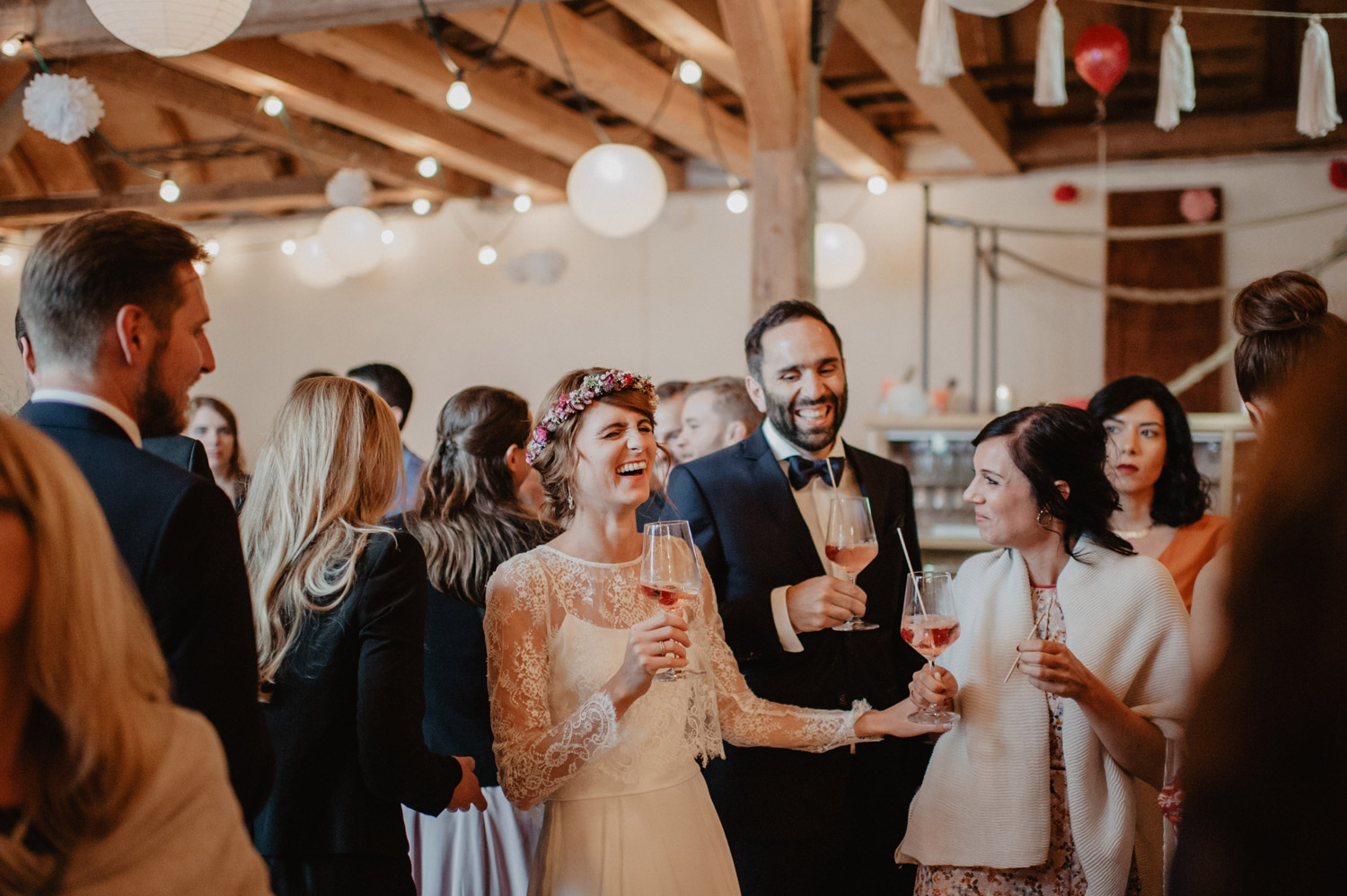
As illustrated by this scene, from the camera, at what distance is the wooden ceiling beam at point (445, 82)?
5.21 meters

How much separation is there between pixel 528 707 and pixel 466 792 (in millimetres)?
267

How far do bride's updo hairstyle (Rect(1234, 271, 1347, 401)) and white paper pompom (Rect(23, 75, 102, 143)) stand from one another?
4.14 m

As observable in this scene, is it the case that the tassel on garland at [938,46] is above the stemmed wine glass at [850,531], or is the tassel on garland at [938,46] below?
above

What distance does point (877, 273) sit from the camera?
303 inches

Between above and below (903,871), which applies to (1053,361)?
above

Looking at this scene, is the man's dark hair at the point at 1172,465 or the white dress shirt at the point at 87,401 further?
the man's dark hair at the point at 1172,465

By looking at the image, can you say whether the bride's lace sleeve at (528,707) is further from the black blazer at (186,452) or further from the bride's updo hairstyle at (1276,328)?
the bride's updo hairstyle at (1276,328)

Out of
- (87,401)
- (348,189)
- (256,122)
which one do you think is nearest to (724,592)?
(87,401)

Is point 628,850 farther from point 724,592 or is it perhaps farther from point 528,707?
point 724,592

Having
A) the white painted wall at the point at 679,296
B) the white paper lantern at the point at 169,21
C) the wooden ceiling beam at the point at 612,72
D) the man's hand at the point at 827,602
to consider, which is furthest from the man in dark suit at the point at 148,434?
the white painted wall at the point at 679,296

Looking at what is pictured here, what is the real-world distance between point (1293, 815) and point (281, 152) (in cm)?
894

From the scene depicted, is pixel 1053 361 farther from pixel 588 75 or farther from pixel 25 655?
pixel 25 655

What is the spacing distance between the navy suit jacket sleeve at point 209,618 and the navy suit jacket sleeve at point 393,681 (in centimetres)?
36

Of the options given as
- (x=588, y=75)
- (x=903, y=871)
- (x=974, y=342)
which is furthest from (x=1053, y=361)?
(x=903, y=871)
